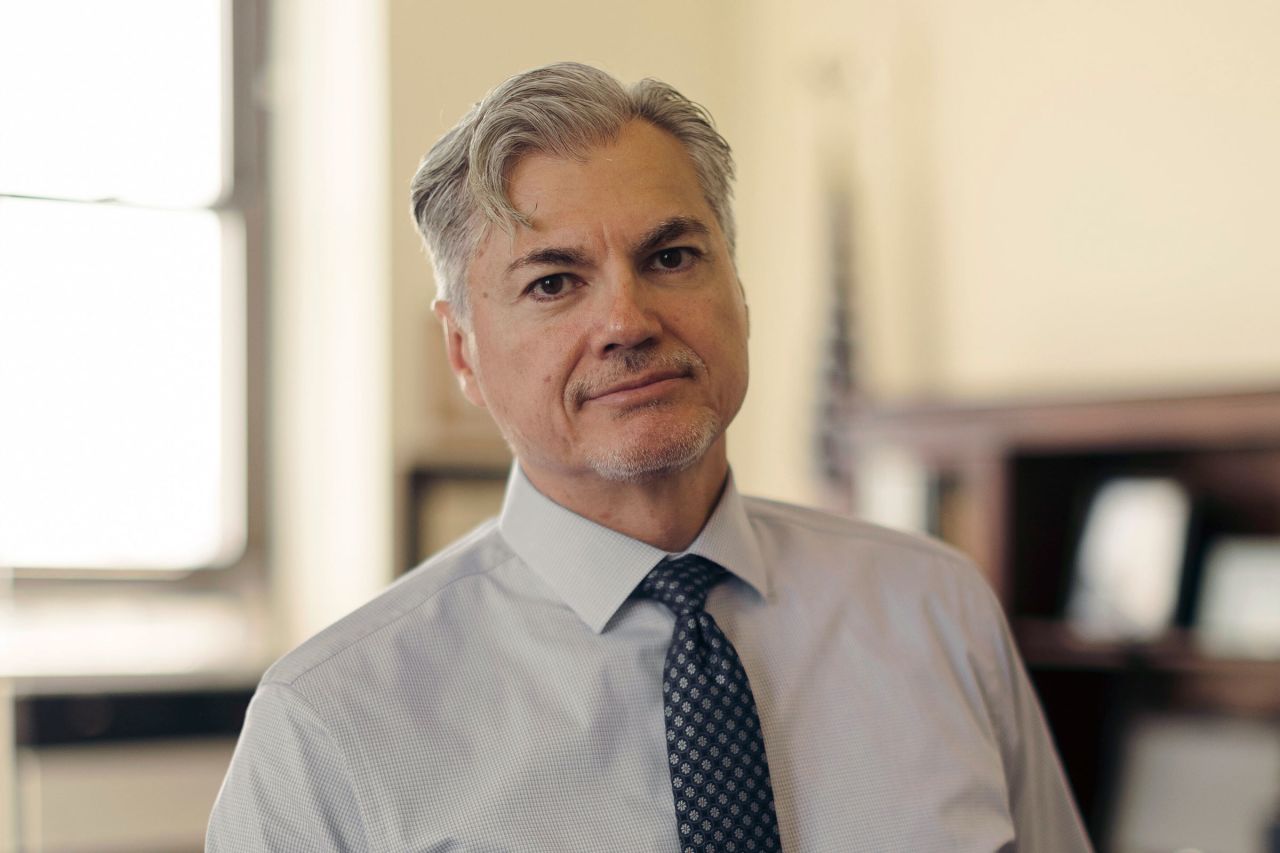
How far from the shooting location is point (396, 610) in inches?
57.3

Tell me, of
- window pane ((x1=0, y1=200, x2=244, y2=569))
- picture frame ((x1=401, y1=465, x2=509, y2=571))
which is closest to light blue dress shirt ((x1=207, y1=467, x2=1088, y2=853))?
picture frame ((x1=401, y1=465, x2=509, y2=571))

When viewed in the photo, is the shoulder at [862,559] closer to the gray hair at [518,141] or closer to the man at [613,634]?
the man at [613,634]

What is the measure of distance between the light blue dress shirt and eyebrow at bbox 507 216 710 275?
256 mm

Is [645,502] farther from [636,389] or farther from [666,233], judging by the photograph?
[666,233]

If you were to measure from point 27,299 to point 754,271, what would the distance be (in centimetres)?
217

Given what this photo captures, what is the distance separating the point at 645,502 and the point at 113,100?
315 cm

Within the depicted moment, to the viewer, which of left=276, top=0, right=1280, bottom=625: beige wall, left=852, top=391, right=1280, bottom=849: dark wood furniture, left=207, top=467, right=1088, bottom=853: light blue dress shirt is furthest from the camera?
left=276, top=0, right=1280, bottom=625: beige wall

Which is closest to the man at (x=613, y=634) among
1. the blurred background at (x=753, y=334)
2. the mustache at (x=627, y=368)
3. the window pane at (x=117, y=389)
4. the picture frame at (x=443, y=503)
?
the mustache at (x=627, y=368)

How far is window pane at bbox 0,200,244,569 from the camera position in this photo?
3953 millimetres

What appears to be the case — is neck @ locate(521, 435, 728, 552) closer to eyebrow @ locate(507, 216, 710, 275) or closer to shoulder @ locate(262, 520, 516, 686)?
shoulder @ locate(262, 520, 516, 686)

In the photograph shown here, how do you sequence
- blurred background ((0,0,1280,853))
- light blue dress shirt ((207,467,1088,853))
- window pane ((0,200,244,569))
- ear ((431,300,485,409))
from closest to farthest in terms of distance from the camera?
light blue dress shirt ((207,467,1088,853)), ear ((431,300,485,409)), blurred background ((0,0,1280,853)), window pane ((0,200,244,569))

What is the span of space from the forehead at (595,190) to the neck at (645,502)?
26 cm

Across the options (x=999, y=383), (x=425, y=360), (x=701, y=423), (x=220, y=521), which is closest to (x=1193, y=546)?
(x=999, y=383)

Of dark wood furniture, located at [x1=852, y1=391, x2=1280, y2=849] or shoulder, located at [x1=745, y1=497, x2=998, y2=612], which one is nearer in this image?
shoulder, located at [x1=745, y1=497, x2=998, y2=612]
